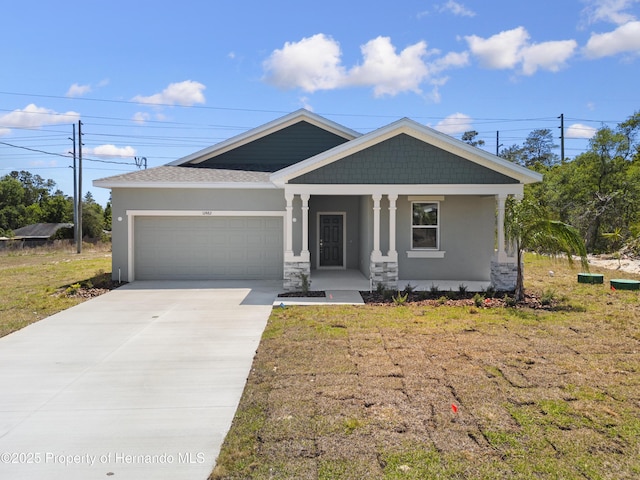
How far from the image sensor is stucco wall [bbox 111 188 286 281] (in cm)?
1396

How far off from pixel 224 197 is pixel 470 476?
1194 cm

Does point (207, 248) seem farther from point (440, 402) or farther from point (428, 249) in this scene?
point (440, 402)

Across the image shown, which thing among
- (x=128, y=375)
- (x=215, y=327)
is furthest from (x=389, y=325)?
(x=128, y=375)

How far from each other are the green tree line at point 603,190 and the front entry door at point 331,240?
10.9 m

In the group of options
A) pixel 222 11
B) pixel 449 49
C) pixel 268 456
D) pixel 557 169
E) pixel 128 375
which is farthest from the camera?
pixel 557 169

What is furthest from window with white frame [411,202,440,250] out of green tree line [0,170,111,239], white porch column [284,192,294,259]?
green tree line [0,170,111,239]

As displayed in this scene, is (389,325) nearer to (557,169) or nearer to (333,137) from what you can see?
(333,137)

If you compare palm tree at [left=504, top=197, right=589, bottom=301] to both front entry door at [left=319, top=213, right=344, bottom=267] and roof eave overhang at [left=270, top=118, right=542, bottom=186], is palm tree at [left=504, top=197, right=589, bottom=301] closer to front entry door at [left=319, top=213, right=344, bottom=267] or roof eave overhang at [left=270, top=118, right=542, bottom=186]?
roof eave overhang at [left=270, top=118, right=542, bottom=186]

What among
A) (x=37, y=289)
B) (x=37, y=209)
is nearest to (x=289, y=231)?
(x=37, y=289)

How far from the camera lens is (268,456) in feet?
12.4

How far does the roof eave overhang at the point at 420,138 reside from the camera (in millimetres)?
11703

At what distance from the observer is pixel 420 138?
1190 cm

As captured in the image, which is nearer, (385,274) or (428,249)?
(385,274)

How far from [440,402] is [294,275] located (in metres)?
7.52
